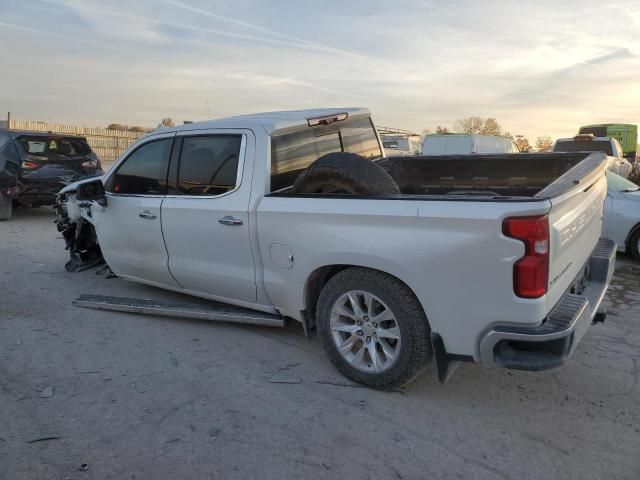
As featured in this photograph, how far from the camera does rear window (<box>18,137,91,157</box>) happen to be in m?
10.1

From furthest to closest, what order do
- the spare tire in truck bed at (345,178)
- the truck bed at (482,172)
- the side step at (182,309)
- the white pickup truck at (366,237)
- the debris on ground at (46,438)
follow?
Result: the truck bed at (482,172) → the side step at (182,309) → the spare tire in truck bed at (345,178) → the debris on ground at (46,438) → the white pickup truck at (366,237)

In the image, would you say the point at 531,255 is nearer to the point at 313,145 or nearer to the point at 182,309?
the point at 313,145

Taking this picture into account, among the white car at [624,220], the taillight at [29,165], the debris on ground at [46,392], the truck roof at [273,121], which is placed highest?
the truck roof at [273,121]

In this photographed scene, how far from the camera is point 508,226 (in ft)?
9.20

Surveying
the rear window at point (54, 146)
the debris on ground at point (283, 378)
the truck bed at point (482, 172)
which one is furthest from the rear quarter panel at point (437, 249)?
the rear window at point (54, 146)

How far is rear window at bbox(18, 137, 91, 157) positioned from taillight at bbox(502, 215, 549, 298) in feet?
32.2

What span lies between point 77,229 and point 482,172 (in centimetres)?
450

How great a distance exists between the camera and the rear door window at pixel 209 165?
Result: 429cm

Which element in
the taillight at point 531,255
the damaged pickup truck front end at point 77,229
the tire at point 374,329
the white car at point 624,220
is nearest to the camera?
the taillight at point 531,255

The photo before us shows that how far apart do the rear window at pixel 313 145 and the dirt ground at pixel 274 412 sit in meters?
1.40

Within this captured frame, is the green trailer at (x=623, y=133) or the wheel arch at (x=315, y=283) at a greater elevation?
the green trailer at (x=623, y=133)

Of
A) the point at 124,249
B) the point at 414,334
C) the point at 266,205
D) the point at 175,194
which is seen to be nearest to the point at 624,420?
the point at 414,334

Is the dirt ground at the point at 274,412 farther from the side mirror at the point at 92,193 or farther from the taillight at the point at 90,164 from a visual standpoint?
the taillight at the point at 90,164

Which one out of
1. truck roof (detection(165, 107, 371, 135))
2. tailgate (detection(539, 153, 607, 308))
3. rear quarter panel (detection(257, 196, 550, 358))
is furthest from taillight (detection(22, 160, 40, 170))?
tailgate (detection(539, 153, 607, 308))
